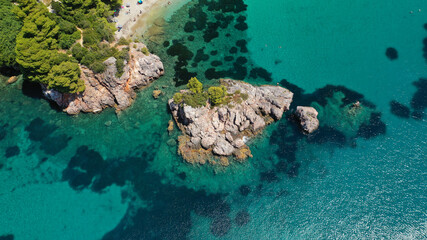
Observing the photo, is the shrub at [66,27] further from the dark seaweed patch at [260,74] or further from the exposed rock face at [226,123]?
the dark seaweed patch at [260,74]

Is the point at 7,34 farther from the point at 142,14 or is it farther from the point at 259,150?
the point at 259,150

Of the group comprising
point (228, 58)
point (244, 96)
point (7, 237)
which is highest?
point (228, 58)

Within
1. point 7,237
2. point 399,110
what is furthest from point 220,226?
point 399,110

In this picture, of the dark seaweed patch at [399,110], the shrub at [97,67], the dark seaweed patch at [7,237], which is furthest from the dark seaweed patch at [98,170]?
the dark seaweed patch at [399,110]

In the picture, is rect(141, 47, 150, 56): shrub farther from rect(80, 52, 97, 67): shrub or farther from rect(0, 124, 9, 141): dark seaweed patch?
rect(0, 124, 9, 141): dark seaweed patch

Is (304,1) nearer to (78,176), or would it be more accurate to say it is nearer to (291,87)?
(291,87)

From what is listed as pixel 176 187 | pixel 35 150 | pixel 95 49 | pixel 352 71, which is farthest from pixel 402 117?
pixel 35 150
